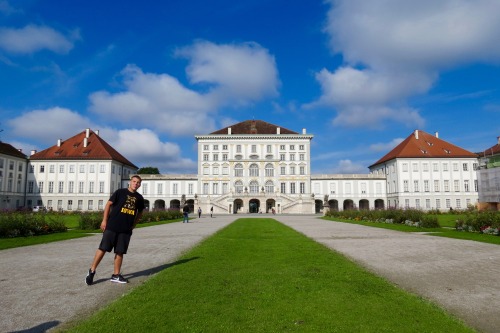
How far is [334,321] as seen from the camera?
432cm

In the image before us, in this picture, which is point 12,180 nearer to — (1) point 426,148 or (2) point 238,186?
(2) point 238,186

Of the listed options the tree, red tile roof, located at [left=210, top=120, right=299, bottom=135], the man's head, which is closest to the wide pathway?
the man's head

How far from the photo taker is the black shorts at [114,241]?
22.8 ft

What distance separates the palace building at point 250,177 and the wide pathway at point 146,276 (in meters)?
51.3

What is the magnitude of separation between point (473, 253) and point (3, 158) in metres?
65.8

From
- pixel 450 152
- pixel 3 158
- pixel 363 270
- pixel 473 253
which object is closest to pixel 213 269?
pixel 363 270

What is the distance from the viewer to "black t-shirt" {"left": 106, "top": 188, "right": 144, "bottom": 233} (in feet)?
23.2

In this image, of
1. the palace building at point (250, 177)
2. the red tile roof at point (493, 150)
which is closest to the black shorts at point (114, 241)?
the palace building at point (250, 177)

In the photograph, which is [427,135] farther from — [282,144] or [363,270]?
[363,270]

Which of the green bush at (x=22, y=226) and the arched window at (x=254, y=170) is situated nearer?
the green bush at (x=22, y=226)

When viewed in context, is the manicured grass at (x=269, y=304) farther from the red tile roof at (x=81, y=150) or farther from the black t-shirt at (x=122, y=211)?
the red tile roof at (x=81, y=150)

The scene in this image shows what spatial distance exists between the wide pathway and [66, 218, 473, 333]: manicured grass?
18.1 inches

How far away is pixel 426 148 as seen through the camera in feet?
223

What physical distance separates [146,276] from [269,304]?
10.8 feet
